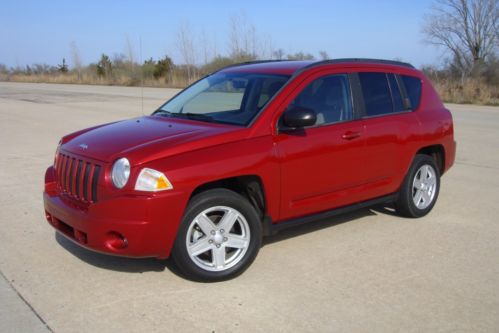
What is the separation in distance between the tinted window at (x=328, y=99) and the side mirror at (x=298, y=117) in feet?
0.82

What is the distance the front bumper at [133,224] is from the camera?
4.13 meters

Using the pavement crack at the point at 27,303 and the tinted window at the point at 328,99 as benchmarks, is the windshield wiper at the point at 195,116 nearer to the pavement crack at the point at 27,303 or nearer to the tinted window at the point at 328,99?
the tinted window at the point at 328,99

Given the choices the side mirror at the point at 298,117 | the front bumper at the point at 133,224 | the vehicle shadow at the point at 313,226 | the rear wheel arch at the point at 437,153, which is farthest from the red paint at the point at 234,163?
the vehicle shadow at the point at 313,226

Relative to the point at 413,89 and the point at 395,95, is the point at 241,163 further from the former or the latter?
the point at 413,89

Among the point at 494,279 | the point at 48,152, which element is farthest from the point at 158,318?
the point at 48,152

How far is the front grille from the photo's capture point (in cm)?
439

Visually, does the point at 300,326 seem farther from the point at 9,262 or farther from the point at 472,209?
the point at 472,209

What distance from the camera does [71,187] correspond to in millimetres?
4680

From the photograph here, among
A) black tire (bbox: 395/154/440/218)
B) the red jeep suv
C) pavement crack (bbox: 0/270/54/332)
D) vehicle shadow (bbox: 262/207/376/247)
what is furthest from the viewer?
black tire (bbox: 395/154/440/218)

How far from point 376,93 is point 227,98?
62.2 inches

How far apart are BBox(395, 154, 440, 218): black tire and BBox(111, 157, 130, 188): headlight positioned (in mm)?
3262

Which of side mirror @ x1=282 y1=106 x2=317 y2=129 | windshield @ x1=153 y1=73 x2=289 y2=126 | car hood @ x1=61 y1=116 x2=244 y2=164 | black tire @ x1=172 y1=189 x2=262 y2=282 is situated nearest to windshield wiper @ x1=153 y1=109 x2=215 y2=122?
windshield @ x1=153 y1=73 x2=289 y2=126

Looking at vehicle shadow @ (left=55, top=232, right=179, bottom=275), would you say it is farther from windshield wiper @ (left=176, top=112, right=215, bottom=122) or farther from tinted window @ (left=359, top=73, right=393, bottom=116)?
tinted window @ (left=359, top=73, right=393, bottom=116)

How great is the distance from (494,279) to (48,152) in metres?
8.41
